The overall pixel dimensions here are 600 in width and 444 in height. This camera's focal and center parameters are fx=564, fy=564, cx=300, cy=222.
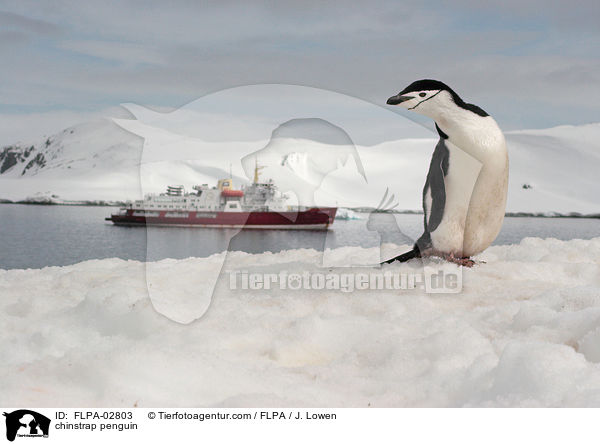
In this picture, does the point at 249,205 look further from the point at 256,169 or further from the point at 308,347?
the point at 308,347

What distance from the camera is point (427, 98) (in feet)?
13.2

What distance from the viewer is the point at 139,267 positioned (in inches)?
199

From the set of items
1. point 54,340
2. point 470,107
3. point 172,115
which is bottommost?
point 54,340

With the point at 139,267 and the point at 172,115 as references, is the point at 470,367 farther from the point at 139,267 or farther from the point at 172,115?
the point at 139,267

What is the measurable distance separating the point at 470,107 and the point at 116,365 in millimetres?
3120

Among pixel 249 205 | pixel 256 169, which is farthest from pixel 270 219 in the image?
pixel 256 169

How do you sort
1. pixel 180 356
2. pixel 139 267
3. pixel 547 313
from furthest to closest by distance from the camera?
pixel 139 267 → pixel 547 313 → pixel 180 356

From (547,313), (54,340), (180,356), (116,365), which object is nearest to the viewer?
(116,365)

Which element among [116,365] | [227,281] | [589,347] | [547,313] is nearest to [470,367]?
[589,347]

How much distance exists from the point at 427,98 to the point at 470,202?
876mm

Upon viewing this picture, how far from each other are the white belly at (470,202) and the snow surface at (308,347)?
1.31 feet

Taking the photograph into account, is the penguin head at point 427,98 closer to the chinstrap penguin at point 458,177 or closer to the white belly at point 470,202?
the chinstrap penguin at point 458,177

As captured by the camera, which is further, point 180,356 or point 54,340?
point 54,340

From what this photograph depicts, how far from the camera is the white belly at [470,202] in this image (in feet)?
13.8
